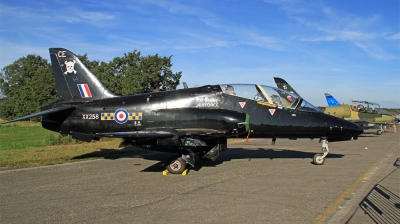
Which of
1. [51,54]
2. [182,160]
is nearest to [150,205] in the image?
[182,160]

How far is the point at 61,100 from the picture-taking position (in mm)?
12750

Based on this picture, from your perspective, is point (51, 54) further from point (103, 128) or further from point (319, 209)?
point (319, 209)

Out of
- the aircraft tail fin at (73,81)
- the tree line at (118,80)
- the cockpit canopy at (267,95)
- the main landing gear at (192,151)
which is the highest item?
the tree line at (118,80)

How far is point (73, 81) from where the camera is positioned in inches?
505

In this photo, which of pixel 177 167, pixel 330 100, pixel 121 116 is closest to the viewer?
pixel 177 167

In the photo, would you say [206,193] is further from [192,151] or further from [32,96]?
[32,96]

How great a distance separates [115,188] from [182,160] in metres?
2.76

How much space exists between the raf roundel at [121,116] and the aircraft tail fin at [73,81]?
4.01 feet

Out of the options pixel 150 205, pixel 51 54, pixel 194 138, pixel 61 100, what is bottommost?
pixel 150 205

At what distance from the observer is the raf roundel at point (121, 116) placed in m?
11.6

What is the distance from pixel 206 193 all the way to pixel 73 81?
7.91 metres

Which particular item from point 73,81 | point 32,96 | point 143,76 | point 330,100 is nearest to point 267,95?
point 73,81

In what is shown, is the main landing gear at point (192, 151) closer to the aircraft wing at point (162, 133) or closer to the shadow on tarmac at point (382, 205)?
the aircraft wing at point (162, 133)

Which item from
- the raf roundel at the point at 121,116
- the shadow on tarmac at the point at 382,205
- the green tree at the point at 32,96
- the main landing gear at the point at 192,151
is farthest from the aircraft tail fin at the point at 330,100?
the green tree at the point at 32,96
